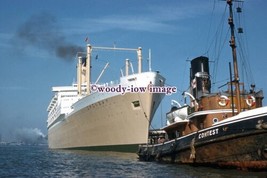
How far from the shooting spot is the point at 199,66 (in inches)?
1053

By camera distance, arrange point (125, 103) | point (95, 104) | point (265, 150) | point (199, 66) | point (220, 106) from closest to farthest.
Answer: point (265, 150) < point (220, 106) < point (199, 66) < point (125, 103) < point (95, 104)

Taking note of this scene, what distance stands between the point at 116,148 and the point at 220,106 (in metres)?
19.2

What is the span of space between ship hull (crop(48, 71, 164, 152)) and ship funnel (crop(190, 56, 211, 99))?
34.6 feet

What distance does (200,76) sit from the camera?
1030 inches

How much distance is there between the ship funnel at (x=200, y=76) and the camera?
85.0ft

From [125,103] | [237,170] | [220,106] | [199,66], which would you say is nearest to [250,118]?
[237,170]

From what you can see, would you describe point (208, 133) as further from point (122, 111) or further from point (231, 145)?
point (122, 111)

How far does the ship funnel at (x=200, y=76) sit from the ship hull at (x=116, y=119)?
10556 mm

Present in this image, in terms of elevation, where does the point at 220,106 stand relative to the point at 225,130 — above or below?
above

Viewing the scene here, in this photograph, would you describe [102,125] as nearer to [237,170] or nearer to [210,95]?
[210,95]

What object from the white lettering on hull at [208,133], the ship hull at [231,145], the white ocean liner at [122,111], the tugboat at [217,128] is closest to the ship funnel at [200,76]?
the tugboat at [217,128]

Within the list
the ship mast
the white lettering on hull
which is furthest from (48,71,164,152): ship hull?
the ship mast

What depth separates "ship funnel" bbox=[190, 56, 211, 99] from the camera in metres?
25.9

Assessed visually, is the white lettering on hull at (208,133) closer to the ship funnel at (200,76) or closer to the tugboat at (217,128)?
the tugboat at (217,128)
